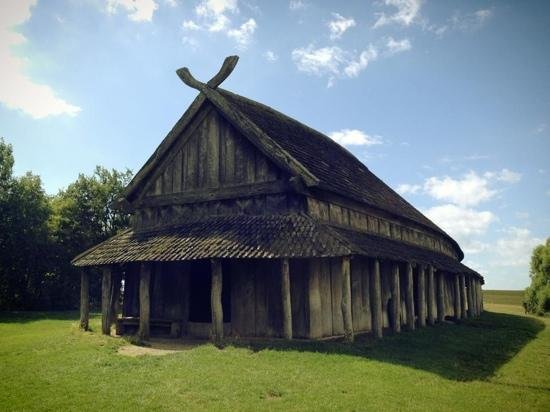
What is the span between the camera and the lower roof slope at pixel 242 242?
44.8 ft

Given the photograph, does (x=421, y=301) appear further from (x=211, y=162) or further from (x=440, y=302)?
(x=211, y=162)

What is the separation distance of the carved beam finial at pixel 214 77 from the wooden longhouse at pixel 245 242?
0.06m

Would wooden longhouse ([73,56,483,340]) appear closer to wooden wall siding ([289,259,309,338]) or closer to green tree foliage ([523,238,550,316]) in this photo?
wooden wall siding ([289,259,309,338])

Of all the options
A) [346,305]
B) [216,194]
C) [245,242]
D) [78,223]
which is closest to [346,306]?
[346,305]

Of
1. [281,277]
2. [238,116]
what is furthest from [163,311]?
[238,116]

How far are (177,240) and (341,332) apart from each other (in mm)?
6607

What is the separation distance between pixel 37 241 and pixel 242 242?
28066 millimetres

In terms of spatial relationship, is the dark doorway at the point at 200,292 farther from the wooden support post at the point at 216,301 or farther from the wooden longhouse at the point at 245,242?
the wooden support post at the point at 216,301

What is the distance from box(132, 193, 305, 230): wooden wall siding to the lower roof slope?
16.3 inches

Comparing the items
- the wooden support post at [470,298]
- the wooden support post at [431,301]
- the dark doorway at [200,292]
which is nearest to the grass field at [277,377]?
the dark doorway at [200,292]

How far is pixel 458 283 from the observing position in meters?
27.7

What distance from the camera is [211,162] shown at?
59.1 feet

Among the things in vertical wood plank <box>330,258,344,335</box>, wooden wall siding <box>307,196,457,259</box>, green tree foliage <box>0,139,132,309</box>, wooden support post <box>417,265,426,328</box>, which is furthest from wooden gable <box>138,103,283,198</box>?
green tree foliage <box>0,139,132,309</box>

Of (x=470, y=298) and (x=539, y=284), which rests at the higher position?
(x=539, y=284)
